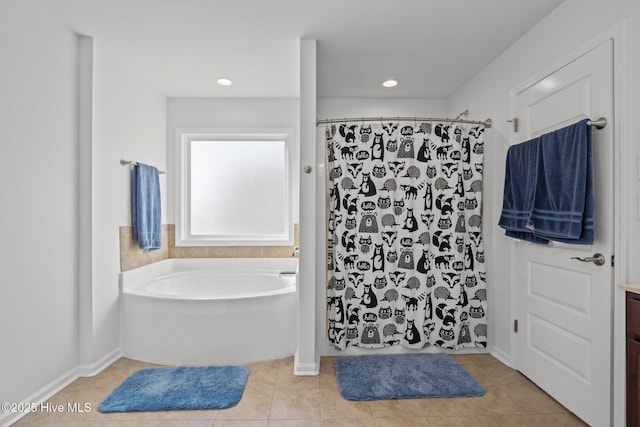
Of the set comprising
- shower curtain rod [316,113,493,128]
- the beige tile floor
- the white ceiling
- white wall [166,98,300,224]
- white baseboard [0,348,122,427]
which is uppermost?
the white ceiling

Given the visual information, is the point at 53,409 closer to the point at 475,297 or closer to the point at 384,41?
the point at 475,297

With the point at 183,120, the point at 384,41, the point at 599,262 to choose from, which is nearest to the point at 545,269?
the point at 599,262

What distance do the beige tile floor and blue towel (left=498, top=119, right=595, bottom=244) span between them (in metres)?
0.99

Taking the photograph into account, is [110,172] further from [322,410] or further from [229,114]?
[322,410]

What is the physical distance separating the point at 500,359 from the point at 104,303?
9.97 ft

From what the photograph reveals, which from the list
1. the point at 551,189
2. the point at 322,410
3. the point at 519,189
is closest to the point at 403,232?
the point at 519,189

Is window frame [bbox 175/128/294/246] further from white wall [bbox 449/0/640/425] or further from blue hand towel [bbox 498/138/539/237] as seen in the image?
blue hand towel [bbox 498/138/539/237]

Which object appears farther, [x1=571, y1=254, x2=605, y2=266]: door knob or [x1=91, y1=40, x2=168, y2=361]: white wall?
A: [x1=91, y1=40, x2=168, y2=361]: white wall

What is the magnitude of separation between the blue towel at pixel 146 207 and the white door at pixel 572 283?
302 centimetres

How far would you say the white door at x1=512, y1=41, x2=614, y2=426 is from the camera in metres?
1.79

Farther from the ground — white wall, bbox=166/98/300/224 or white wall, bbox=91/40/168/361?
white wall, bbox=166/98/300/224


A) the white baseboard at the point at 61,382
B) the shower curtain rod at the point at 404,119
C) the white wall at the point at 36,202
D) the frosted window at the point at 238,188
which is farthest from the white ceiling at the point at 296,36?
the white baseboard at the point at 61,382

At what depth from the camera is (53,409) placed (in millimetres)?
2051

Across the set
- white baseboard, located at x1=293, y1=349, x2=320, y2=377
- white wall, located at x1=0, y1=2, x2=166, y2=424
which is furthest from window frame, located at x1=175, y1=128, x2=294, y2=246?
white baseboard, located at x1=293, y1=349, x2=320, y2=377
